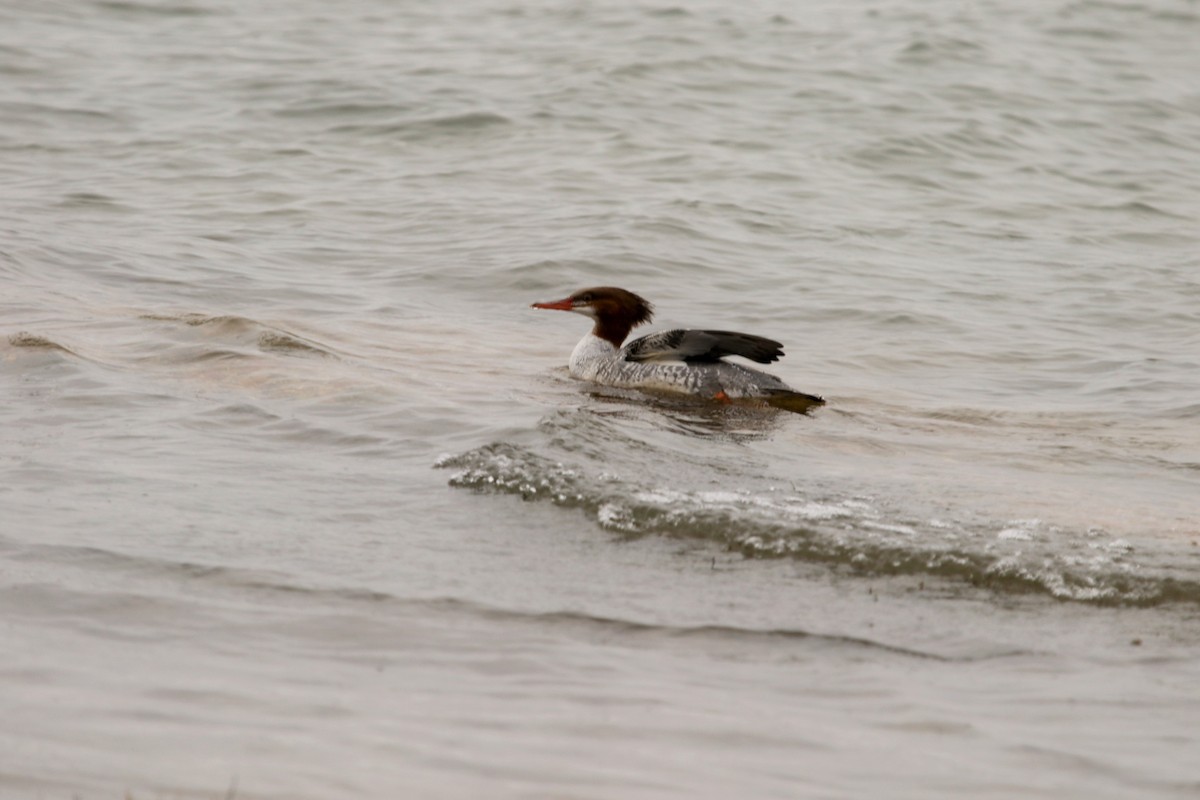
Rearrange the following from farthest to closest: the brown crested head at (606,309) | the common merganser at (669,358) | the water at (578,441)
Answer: the brown crested head at (606,309) < the common merganser at (669,358) < the water at (578,441)

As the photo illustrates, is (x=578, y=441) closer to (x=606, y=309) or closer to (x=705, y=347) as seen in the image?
(x=705, y=347)

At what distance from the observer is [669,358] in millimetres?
9828

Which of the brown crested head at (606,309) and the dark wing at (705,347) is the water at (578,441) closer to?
the dark wing at (705,347)

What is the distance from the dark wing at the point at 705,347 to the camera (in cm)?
952

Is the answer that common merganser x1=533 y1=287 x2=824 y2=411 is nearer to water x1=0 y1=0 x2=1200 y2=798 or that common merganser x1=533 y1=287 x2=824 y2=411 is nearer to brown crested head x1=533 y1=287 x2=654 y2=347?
A: brown crested head x1=533 y1=287 x2=654 y2=347

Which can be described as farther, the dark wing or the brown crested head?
the brown crested head

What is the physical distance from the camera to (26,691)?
14.2ft

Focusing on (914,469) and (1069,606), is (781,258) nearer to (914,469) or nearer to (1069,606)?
(914,469)

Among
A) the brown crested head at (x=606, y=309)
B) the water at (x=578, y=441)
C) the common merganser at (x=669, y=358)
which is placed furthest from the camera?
the brown crested head at (x=606, y=309)

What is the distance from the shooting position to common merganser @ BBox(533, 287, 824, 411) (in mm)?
9500

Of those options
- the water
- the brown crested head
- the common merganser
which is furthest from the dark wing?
the brown crested head

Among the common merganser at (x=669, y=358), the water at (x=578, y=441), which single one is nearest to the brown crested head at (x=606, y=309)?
the common merganser at (x=669, y=358)

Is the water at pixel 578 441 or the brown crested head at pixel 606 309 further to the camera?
the brown crested head at pixel 606 309

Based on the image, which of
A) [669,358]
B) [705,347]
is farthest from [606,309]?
[705,347]
